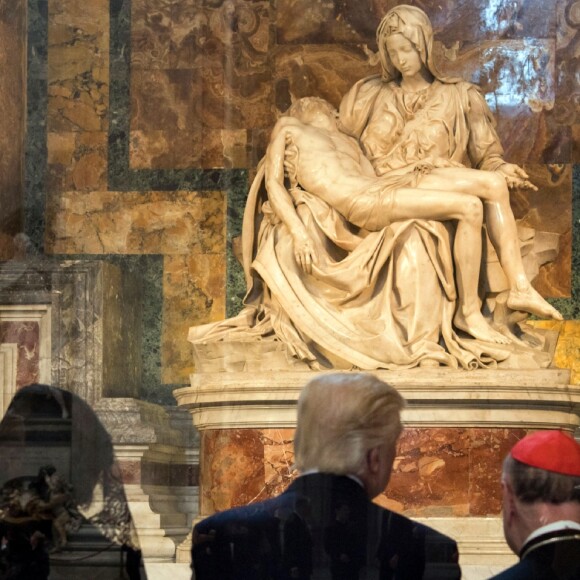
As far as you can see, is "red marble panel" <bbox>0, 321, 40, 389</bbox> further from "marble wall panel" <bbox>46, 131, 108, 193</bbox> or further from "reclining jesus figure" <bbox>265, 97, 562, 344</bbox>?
"reclining jesus figure" <bbox>265, 97, 562, 344</bbox>


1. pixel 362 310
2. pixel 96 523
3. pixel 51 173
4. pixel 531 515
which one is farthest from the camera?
pixel 362 310

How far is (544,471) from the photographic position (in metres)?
2.51

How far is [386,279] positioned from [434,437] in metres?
0.84

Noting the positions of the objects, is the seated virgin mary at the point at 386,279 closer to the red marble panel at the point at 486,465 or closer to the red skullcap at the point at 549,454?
the red marble panel at the point at 486,465

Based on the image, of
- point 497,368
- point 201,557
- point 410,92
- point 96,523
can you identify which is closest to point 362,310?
point 497,368

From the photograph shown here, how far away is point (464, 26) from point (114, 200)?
1.76 m

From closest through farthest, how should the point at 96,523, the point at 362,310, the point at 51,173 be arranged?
the point at 96,523
the point at 51,173
the point at 362,310

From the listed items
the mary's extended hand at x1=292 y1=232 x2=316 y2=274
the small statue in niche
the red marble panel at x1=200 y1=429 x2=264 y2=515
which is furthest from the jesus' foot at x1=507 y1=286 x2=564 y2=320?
the small statue in niche

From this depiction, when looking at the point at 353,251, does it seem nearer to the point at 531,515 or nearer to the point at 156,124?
the point at 156,124

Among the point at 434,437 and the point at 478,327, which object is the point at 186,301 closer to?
the point at 478,327

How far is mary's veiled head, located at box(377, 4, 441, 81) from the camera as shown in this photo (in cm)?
644

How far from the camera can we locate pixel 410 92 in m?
6.68

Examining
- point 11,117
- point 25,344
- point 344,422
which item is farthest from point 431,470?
point 344,422

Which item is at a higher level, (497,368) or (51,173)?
(51,173)
